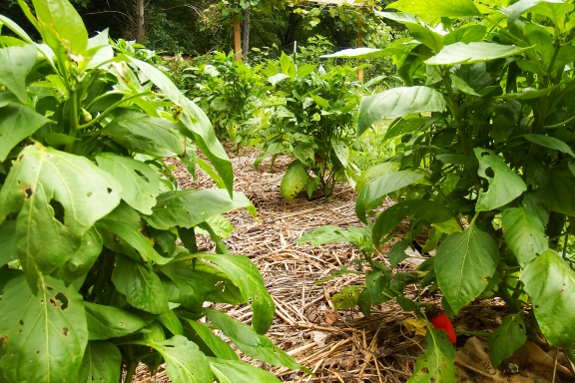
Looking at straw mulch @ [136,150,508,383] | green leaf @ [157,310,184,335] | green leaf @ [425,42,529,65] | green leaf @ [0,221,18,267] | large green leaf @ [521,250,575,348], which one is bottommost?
straw mulch @ [136,150,508,383]

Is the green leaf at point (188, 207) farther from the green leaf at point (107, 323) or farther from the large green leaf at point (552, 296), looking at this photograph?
the large green leaf at point (552, 296)

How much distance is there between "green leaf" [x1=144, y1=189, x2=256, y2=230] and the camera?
953 millimetres

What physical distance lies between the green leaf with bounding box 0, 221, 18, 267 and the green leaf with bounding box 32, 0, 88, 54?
0.35 m

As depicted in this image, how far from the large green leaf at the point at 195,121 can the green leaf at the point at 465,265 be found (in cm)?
63

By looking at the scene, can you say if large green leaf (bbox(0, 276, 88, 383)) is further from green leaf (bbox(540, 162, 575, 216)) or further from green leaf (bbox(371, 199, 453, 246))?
green leaf (bbox(540, 162, 575, 216))

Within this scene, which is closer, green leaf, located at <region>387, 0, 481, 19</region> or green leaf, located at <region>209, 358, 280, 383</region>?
green leaf, located at <region>209, 358, 280, 383</region>

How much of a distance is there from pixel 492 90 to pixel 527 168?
26 centimetres

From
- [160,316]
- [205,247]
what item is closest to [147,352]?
[160,316]

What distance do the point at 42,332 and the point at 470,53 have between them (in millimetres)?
1047

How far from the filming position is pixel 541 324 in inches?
38.8

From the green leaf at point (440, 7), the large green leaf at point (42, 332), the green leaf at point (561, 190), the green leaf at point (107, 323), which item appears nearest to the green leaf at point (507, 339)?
the green leaf at point (561, 190)

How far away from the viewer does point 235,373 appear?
3.13ft

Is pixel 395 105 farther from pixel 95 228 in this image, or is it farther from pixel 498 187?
pixel 95 228

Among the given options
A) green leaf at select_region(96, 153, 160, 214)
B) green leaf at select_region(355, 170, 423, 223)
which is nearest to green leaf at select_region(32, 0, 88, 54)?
green leaf at select_region(96, 153, 160, 214)
